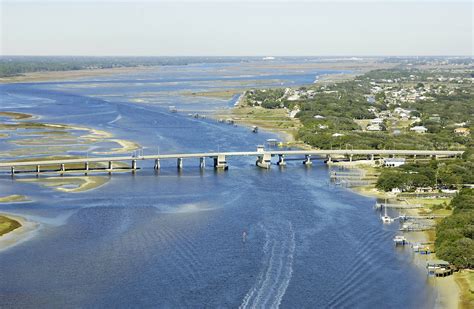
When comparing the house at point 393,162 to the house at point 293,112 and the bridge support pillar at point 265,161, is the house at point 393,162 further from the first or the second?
the house at point 293,112

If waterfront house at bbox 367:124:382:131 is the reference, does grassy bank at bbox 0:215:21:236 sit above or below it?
below

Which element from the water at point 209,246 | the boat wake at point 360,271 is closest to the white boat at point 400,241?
the water at point 209,246

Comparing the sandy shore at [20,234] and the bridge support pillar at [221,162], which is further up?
the bridge support pillar at [221,162]

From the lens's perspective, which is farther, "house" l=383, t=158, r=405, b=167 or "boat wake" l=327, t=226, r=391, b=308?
"house" l=383, t=158, r=405, b=167

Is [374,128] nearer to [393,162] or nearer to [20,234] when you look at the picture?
[393,162]

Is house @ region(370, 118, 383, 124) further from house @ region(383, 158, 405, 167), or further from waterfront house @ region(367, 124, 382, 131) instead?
house @ region(383, 158, 405, 167)

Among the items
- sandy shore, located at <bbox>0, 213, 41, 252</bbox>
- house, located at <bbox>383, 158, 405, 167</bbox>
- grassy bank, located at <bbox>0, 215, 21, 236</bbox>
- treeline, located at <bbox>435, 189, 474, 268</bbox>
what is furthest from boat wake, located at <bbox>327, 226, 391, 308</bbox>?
house, located at <bbox>383, 158, 405, 167</bbox>
